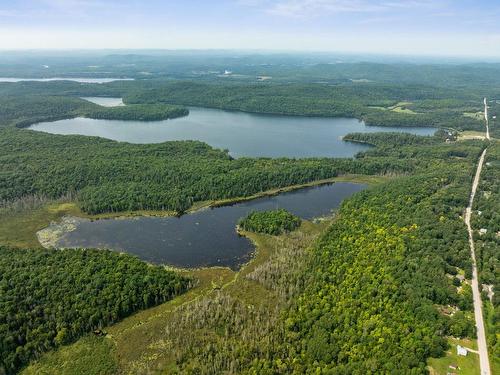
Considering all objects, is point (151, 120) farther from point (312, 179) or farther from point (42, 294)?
point (42, 294)

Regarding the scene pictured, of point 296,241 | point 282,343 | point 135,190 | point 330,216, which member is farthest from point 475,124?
point 282,343

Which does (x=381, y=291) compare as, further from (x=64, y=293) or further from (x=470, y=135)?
(x=470, y=135)

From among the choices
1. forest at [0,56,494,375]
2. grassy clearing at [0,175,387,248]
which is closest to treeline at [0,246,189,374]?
forest at [0,56,494,375]

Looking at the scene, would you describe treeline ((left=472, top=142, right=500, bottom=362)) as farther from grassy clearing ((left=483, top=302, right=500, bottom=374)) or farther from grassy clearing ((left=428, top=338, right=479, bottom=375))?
grassy clearing ((left=428, top=338, right=479, bottom=375))

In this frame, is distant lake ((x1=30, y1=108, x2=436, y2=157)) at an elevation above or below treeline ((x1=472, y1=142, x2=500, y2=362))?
above

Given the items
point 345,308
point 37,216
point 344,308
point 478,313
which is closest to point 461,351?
point 478,313

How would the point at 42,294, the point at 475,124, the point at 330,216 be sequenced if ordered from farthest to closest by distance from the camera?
the point at 475,124, the point at 330,216, the point at 42,294
